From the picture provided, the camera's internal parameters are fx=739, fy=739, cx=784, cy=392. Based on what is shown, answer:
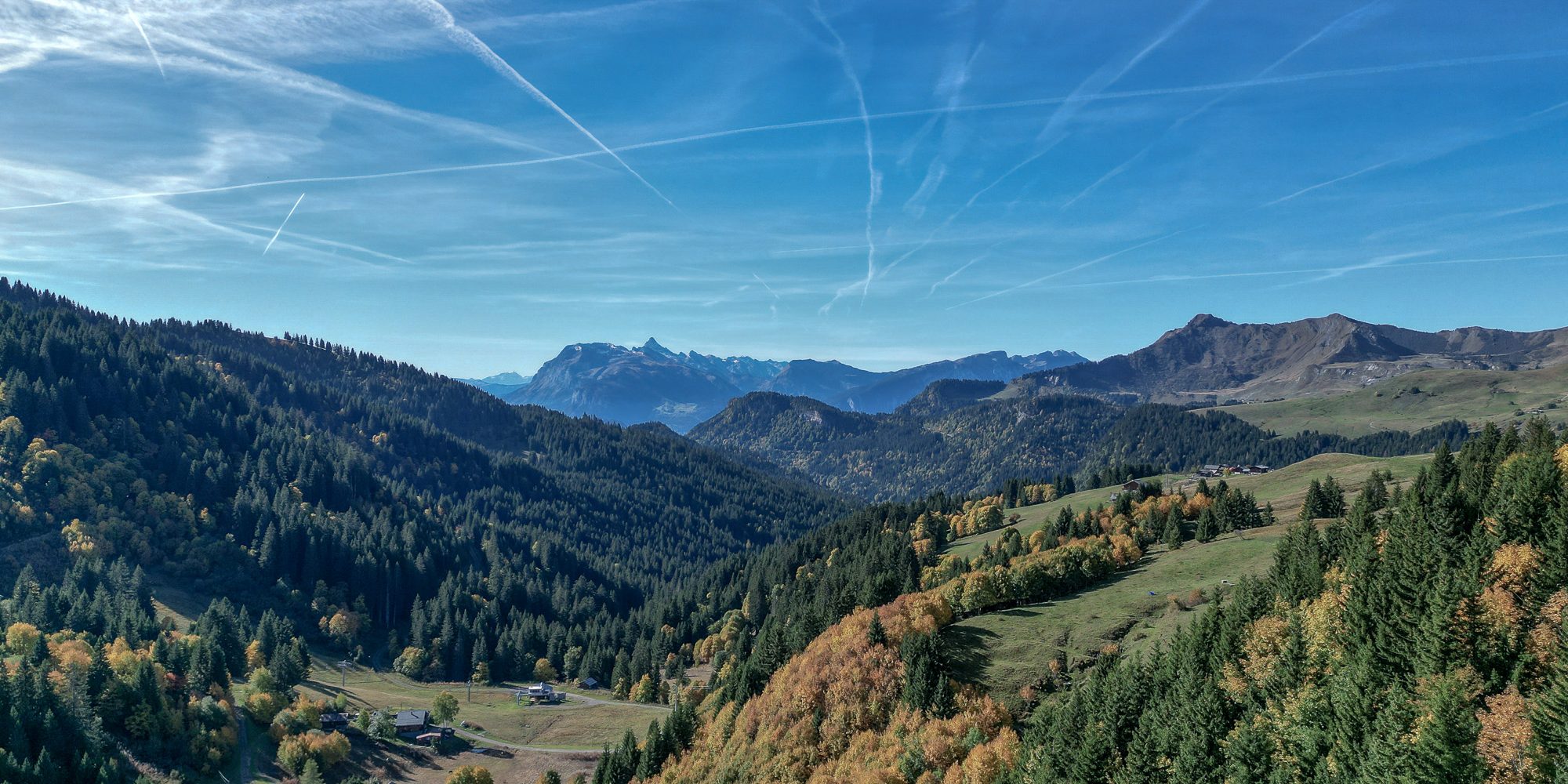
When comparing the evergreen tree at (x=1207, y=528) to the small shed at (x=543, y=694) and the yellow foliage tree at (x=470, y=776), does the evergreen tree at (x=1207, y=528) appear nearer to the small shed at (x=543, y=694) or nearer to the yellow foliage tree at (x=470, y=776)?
the yellow foliage tree at (x=470, y=776)

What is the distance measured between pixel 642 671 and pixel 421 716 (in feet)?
181

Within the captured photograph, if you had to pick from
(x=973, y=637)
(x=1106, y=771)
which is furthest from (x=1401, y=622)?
(x=973, y=637)

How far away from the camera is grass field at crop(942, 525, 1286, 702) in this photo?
85875 mm

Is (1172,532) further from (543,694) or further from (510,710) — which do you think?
(543,694)

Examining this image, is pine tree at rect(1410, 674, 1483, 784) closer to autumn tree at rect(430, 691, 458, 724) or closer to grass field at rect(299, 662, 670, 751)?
grass field at rect(299, 662, 670, 751)

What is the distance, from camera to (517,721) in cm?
15362

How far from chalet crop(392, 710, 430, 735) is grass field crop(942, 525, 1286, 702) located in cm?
10410

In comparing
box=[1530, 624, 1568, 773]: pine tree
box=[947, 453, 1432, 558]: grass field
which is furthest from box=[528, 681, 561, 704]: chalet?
box=[1530, 624, 1568, 773]: pine tree

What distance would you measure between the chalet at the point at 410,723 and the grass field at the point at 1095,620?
10410 centimetres

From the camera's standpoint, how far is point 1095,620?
95000 millimetres

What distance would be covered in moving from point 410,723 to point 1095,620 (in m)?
123

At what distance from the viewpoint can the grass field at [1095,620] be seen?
8588 centimetres

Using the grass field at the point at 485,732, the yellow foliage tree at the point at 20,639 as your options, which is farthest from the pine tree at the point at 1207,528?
the yellow foliage tree at the point at 20,639

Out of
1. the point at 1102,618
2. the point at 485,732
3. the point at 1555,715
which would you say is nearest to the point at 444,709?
the point at 485,732
